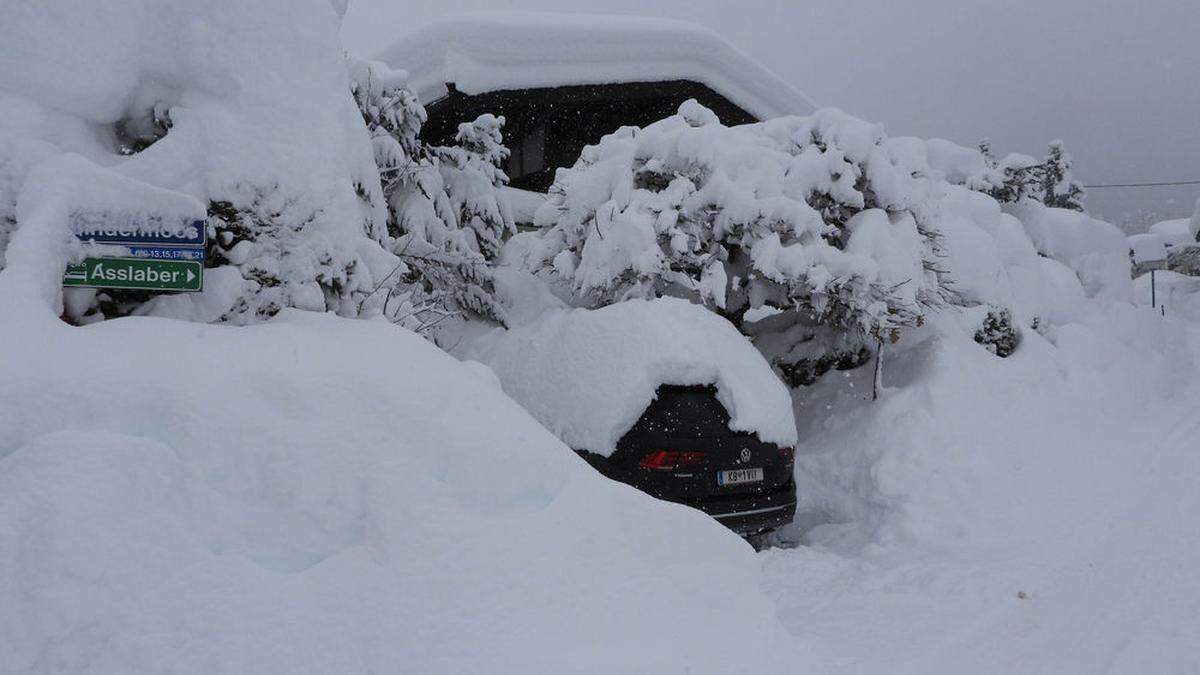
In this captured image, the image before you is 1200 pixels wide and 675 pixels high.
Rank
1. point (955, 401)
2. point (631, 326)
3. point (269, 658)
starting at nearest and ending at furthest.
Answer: point (269, 658), point (631, 326), point (955, 401)

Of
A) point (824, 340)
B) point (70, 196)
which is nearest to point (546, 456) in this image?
point (70, 196)

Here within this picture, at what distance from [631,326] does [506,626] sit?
3157 millimetres

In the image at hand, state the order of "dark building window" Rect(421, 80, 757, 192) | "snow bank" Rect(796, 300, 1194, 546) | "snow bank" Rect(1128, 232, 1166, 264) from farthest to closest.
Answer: "snow bank" Rect(1128, 232, 1166, 264) < "dark building window" Rect(421, 80, 757, 192) < "snow bank" Rect(796, 300, 1194, 546)

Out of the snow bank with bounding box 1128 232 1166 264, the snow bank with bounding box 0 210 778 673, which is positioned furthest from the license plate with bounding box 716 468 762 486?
the snow bank with bounding box 1128 232 1166 264

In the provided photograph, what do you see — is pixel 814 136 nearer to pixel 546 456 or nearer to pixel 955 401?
pixel 955 401

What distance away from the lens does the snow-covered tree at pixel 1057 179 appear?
27.5m

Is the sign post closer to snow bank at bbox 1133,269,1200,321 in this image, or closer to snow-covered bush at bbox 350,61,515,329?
snow-covered bush at bbox 350,61,515,329

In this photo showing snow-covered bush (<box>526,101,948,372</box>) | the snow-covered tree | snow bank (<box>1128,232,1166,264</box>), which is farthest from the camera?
snow bank (<box>1128,232,1166,264</box>)

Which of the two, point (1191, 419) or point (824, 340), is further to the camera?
point (1191, 419)

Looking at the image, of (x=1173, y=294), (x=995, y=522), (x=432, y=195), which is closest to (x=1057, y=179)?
(x=1173, y=294)

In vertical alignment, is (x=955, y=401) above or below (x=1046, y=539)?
above

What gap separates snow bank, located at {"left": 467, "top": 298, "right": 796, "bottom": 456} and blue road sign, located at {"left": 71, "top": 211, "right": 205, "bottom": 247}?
2700 millimetres

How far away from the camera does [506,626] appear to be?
8.58 ft

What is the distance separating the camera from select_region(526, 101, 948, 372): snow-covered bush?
23.1 feet
